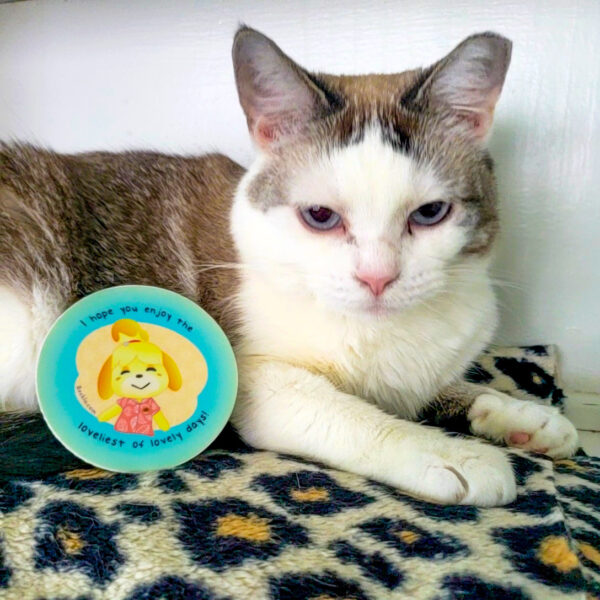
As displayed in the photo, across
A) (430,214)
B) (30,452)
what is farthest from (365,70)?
(30,452)

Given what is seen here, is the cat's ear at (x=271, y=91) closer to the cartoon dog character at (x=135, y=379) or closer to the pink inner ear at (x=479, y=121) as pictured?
the pink inner ear at (x=479, y=121)

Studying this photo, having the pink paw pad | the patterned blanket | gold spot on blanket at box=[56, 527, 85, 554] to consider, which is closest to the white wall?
the pink paw pad

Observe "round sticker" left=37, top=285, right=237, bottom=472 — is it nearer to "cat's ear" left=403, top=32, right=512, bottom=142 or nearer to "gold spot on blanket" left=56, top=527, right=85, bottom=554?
"gold spot on blanket" left=56, top=527, right=85, bottom=554

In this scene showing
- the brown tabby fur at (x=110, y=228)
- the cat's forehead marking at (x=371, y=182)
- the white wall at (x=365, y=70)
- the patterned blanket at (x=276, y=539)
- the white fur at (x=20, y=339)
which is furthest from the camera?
the white wall at (x=365, y=70)

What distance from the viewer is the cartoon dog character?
43.9 inches

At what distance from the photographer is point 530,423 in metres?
1.31

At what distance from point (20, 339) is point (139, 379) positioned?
0.28 metres

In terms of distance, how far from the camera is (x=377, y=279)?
1054 millimetres

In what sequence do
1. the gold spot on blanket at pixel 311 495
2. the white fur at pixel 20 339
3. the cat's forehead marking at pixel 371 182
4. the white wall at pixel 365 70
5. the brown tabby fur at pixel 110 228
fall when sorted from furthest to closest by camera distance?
the white wall at pixel 365 70, the brown tabby fur at pixel 110 228, the white fur at pixel 20 339, the cat's forehead marking at pixel 371 182, the gold spot on blanket at pixel 311 495

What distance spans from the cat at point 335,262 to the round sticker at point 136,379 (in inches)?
4.1

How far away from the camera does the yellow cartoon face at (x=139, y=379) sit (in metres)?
1.14

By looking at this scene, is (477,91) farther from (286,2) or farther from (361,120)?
(286,2)

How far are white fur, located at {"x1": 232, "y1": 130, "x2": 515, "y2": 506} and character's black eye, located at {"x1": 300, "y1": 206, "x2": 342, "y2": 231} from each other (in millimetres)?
16

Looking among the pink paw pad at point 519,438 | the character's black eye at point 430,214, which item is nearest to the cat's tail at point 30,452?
the character's black eye at point 430,214
